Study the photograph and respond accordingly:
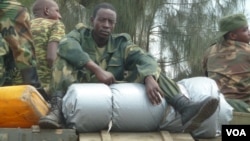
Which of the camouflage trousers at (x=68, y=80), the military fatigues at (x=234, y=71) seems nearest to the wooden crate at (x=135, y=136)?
the camouflage trousers at (x=68, y=80)

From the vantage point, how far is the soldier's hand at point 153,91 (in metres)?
3.51

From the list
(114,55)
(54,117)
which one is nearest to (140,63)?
(114,55)

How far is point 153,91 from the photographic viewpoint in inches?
Answer: 139

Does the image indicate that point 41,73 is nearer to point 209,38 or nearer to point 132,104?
point 132,104

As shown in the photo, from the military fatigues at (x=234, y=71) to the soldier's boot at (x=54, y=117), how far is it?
1.42 meters

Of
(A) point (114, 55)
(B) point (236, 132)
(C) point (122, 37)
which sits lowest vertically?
(B) point (236, 132)

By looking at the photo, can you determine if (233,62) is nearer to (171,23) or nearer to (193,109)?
(193,109)

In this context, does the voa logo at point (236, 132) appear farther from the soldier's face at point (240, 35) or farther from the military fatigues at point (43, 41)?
the military fatigues at point (43, 41)

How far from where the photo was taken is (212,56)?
481cm

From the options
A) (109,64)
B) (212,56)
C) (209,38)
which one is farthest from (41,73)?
(209,38)

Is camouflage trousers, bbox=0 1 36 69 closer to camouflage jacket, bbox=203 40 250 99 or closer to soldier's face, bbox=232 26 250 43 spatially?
camouflage jacket, bbox=203 40 250 99

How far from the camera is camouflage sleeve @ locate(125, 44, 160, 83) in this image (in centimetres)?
369

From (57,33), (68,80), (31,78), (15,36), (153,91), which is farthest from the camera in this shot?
(57,33)

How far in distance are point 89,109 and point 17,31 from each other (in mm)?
1031
